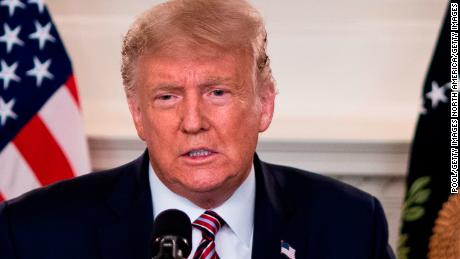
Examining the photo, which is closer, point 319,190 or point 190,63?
point 190,63

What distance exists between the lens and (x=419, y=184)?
3.13 m

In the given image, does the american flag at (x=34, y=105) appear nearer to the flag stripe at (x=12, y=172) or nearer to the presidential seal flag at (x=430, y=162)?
the flag stripe at (x=12, y=172)

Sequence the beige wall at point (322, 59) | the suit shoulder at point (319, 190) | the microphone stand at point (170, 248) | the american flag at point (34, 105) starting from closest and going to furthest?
the microphone stand at point (170, 248) < the suit shoulder at point (319, 190) < the american flag at point (34, 105) < the beige wall at point (322, 59)

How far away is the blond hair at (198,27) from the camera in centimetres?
212

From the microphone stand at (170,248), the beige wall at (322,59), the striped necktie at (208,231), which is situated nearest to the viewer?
the microphone stand at (170,248)

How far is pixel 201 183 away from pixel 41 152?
1333 mm

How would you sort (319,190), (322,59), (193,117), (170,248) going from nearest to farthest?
(170,248), (193,117), (319,190), (322,59)

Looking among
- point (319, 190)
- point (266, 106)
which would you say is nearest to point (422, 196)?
point (319, 190)

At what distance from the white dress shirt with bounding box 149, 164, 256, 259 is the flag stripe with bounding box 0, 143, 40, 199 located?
40.2 inches

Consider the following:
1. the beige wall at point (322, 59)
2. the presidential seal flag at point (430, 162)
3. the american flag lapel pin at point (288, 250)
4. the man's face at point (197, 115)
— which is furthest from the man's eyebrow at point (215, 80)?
the beige wall at point (322, 59)

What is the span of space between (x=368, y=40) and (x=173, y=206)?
163 cm

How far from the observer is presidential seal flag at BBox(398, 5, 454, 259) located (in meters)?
3.09

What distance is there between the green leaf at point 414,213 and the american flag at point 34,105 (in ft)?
4.18

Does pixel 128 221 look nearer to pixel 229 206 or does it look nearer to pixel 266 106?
pixel 229 206
